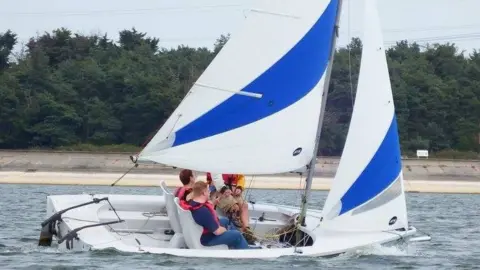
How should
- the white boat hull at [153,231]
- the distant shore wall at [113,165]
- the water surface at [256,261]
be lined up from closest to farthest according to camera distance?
1. the water surface at [256,261]
2. the white boat hull at [153,231]
3. the distant shore wall at [113,165]

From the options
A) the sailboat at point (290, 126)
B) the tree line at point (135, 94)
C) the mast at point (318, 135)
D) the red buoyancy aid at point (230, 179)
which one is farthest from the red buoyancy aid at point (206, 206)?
the tree line at point (135, 94)

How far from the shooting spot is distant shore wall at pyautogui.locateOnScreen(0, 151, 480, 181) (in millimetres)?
45656

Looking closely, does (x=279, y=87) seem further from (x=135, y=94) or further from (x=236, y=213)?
(x=135, y=94)

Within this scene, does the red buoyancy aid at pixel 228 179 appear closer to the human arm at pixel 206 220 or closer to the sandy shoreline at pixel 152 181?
the human arm at pixel 206 220

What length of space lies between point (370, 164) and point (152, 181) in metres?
26.1

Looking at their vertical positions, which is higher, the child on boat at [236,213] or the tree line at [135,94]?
the tree line at [135,94]

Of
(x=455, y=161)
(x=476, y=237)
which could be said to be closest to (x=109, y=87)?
(x=455, y=161)

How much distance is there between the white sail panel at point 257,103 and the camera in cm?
1709

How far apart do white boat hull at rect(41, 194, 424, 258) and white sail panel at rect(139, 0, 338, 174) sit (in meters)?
1.09

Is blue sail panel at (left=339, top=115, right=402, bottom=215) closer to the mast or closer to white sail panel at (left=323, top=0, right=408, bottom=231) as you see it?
white sail panel at (left=323, top=0, right=408, bottom=231)

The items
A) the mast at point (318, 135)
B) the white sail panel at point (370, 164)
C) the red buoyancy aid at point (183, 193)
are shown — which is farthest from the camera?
the mast at point (318, 135)

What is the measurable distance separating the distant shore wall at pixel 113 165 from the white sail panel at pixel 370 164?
28.0m

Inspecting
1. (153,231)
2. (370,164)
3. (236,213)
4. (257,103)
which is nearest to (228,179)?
(153,231)

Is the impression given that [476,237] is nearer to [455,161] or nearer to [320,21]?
[320,21]
